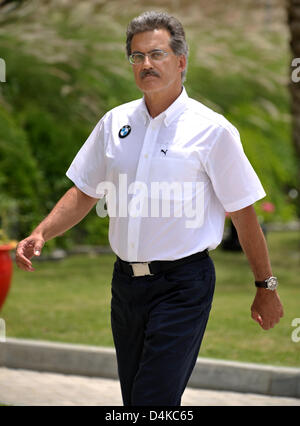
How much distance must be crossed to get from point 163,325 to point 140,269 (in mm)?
258

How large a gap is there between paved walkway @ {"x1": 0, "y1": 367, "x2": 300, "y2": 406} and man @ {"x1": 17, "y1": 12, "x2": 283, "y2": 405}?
209cm

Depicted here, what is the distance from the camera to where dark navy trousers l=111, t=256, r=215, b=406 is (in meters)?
3.89

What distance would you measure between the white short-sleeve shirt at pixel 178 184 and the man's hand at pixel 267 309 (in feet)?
0.99

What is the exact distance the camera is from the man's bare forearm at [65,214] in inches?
166

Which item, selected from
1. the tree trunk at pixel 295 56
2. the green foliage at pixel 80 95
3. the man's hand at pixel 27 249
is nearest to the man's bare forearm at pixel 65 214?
the man's hand at pixel 27 249

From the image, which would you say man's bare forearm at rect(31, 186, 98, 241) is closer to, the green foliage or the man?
the man

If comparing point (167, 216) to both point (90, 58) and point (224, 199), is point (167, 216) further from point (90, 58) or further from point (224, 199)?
point (90, 58)

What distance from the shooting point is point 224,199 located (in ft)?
13.0

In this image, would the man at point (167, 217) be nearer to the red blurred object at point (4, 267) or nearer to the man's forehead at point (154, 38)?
the man's forehead at point (154, 38)

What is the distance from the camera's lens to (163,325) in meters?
3.90

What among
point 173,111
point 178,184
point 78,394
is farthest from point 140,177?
point 78,394

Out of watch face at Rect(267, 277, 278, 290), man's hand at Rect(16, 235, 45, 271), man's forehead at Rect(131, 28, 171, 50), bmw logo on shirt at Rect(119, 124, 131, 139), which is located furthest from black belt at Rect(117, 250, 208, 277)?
man's forehead at Rect(131, 28, 171, 50)

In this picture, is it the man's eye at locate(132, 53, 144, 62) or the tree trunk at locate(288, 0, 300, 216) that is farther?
the tree trunk at locate(288, 0, 300, 216)
